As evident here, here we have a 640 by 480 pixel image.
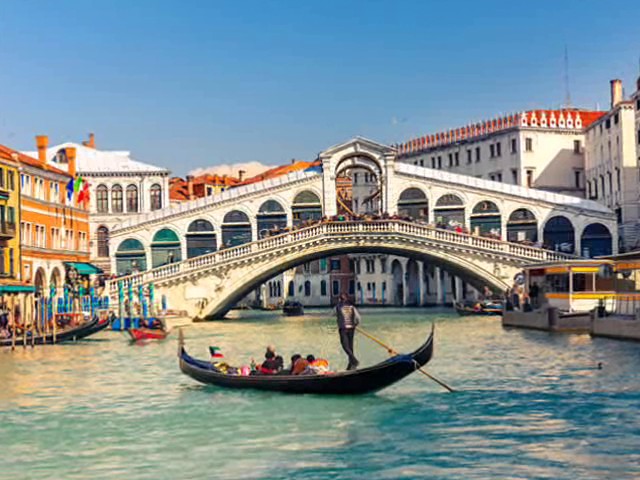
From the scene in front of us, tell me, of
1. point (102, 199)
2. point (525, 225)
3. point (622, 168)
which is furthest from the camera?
point (102, 199)

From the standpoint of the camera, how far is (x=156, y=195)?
43750mm

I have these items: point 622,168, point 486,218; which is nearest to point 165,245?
point 486,218

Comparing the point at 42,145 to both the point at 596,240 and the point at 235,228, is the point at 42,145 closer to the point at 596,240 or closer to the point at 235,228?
the point at 235,228

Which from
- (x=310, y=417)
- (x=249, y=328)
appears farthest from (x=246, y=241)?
(x=310, y=417)

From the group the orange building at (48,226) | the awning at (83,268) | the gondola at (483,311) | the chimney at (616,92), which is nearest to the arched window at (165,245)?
the awning at (83,268)

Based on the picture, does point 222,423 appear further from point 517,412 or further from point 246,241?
point 246,241

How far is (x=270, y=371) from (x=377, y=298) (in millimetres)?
42202

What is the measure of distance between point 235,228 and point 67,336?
1213cm

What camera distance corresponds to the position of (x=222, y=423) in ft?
43.4

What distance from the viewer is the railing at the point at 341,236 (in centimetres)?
3406

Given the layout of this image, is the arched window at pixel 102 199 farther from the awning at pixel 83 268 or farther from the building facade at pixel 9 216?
the building facade at pixel 9 216

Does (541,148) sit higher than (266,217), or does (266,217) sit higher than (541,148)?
(541,148)

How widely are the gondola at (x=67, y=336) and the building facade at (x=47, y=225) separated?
4.34 meters

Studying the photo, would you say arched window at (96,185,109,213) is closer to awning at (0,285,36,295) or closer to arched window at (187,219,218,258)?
arched window at (187,219,218,258)
